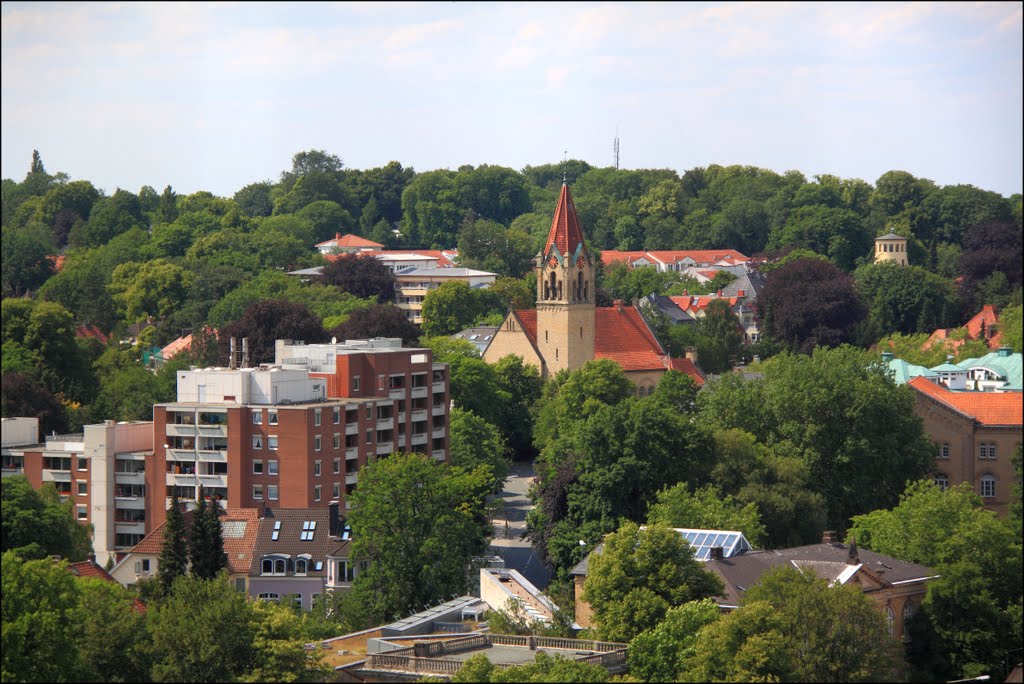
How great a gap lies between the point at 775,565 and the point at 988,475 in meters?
13.3

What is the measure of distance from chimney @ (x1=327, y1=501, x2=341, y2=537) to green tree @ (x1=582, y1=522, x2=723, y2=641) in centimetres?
1283

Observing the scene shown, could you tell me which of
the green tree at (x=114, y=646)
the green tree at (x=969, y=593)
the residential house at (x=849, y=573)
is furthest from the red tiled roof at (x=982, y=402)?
the green tree at (x=114, y=646)

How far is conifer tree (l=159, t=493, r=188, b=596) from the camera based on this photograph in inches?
1994

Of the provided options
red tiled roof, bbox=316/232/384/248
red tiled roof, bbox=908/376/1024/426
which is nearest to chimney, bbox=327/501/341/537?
red tiled roof, bbox=908/376/1024/426

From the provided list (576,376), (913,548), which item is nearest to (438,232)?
(576,376)

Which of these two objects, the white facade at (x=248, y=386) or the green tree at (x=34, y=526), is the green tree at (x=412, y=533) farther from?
the white facade at (x=248, y=386)

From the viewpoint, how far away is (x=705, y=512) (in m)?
52.0

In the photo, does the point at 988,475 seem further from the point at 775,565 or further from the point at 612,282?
the point at 612,282

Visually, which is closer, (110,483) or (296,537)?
(296,537)

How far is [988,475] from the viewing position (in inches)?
2202

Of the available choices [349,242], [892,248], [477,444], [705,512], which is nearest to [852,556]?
[705,512]

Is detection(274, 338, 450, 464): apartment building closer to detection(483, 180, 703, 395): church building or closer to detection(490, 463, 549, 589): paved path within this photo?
detection(490, 463, 549, 589): paved path

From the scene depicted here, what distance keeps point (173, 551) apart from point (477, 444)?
21.0 metres

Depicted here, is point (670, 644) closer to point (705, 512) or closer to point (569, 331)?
point (705, 512)
